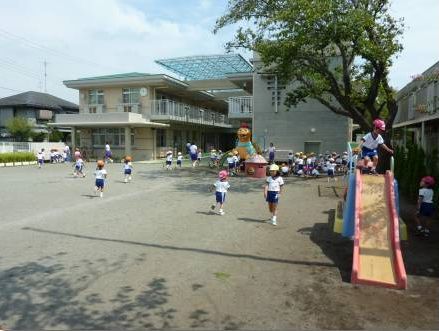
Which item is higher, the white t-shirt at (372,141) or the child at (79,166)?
the white t-shirt at (372,141)

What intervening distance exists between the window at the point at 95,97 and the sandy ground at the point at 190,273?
26488 millimetres

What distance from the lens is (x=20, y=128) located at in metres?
41.1

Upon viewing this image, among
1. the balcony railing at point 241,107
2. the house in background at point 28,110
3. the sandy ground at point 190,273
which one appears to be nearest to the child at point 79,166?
the sandy ground at point 190,273

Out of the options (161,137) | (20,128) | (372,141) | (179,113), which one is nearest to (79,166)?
(372,141)

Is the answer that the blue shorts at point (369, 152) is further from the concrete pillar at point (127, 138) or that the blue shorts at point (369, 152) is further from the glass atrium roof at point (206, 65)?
the concrete pillar at point (127, 138)

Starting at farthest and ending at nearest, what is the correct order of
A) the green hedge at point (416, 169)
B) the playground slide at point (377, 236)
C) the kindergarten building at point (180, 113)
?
the kindergarten building at point (180, 113) → the green hedge at point (416, 169) → the playground slide at point (377, 236)

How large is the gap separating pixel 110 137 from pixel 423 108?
1047 inches

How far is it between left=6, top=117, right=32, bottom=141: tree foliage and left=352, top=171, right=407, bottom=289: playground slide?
130 ft

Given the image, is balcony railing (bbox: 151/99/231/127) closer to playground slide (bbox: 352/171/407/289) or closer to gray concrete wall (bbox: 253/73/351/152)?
gray concrete wall (bbox: 253/73/351/152)

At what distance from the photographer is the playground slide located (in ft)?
21.0

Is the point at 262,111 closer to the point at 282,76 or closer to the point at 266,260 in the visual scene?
the point at 282,76

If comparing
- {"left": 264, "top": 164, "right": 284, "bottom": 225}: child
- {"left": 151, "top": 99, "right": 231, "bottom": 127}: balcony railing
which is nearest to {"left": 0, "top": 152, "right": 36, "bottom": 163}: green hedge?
{"left": 151, "top": 99, "right": 231, "bottom": 127}: balcony railing

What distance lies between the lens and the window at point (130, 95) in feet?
118

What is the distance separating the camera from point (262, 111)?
29562 millimetres
